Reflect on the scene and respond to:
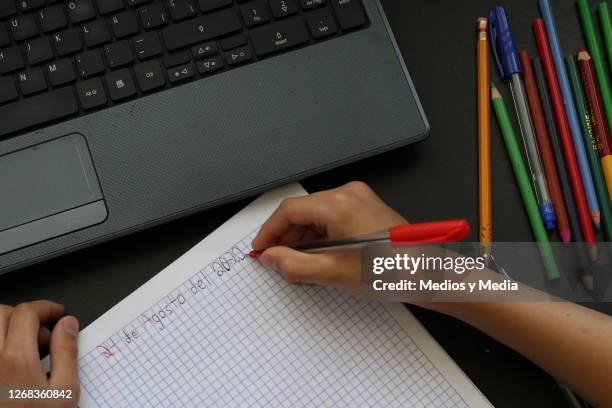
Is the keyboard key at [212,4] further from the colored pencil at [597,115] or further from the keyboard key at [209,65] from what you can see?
the colored pencil at [597,115]

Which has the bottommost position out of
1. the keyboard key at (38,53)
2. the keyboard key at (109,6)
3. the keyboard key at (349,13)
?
the keyboard key at (349,13)

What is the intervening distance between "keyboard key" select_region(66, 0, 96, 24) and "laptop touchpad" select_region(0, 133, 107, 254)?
11cm

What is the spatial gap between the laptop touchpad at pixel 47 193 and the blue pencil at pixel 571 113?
0.46 meters

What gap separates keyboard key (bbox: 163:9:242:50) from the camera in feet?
1.91

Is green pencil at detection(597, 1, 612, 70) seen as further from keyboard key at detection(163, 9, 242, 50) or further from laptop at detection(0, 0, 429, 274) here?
keyboard key at detection(163, 9, 242, 50)

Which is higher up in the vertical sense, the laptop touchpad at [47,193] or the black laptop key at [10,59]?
the black laptop key at [10,59]

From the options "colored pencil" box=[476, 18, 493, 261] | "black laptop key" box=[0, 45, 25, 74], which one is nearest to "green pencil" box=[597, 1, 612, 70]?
"colored pencil" box=[476, 18, 493, 261]

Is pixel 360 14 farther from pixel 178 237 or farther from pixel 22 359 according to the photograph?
pixel 22 359

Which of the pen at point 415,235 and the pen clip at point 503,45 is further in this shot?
the pen clip at point 503,45

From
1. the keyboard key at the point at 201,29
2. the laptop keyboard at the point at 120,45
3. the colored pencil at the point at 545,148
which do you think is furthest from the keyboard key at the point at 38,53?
the colored pencil at the point at 545,148

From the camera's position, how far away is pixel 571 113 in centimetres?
62

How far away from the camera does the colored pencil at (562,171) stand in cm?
60

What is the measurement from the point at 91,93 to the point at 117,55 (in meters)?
0.04

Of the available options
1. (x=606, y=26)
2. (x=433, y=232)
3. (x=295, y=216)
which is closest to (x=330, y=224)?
(x=295, y=216)
